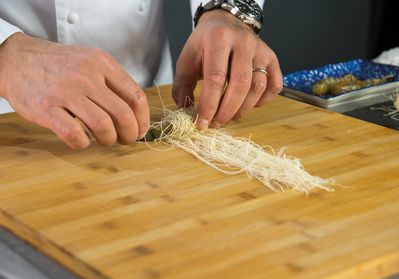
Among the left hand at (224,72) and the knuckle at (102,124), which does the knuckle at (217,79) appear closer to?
the left hand at (224,72)

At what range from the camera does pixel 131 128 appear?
1299 mm

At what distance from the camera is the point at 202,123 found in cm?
144

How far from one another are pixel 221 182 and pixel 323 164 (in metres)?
0.20

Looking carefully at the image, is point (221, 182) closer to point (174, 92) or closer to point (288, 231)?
point (288, 231)

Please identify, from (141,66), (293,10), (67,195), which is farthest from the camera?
(293,10)

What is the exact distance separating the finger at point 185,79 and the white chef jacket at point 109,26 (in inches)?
10.1

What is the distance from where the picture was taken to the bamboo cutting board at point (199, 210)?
3.07ft

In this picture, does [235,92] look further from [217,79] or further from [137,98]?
[137,98]

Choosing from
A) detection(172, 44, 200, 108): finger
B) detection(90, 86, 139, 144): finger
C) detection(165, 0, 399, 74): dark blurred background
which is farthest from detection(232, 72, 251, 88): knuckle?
detection(165, 0, 399, 74): dark blurred background

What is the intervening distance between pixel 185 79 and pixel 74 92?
364 mm

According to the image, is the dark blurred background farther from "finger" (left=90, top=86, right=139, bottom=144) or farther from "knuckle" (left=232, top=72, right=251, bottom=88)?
"finger" (left=90, top=86, right=139, bottom=144)

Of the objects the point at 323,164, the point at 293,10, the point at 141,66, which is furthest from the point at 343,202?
the point at 293,10

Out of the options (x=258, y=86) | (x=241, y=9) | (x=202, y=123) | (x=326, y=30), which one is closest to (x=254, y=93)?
(x=258, y=86)

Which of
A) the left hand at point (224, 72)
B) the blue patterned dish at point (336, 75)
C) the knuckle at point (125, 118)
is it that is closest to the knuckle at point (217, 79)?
the left hand at point (224, 72)
